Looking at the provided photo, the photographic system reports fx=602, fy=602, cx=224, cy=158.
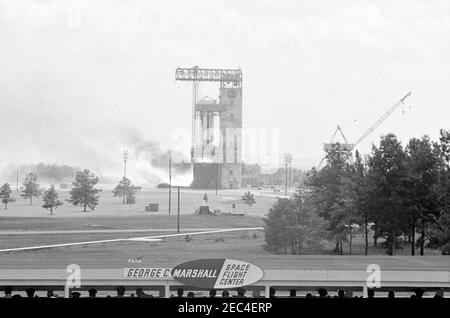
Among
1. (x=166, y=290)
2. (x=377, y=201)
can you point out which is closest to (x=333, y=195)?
(x=377, y=201)

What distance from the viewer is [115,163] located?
34.0 ft

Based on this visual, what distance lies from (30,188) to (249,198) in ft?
11.9

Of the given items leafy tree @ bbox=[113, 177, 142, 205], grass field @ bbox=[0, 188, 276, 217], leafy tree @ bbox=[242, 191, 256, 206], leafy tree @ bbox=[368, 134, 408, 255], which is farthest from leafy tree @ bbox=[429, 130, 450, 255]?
leafy tree @ bbox=[113, 177, 142, 205]

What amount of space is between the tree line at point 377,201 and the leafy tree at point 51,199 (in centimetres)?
369

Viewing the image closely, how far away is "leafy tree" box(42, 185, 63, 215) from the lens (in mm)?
10205

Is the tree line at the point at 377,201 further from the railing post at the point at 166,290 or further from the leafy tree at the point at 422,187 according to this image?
the railing post at the point at 166,290

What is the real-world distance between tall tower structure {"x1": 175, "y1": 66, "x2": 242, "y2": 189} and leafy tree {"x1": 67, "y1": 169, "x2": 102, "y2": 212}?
6.89 ft

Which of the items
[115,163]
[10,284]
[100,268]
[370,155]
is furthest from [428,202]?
[10,284]

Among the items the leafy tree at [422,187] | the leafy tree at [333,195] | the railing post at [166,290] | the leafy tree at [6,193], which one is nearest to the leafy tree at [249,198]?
the leafy tree at [333,195]

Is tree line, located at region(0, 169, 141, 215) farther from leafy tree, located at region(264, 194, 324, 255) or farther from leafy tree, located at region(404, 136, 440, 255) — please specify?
→ leafy tree, located at region(404, 136, 440, 255)

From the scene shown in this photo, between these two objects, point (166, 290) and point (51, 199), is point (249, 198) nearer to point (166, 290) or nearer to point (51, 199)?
point (51, 199)

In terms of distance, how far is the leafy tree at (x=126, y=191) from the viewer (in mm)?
10195

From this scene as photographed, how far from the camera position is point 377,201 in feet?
37.7

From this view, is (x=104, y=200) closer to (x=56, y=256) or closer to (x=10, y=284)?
(x=56, y=256)
